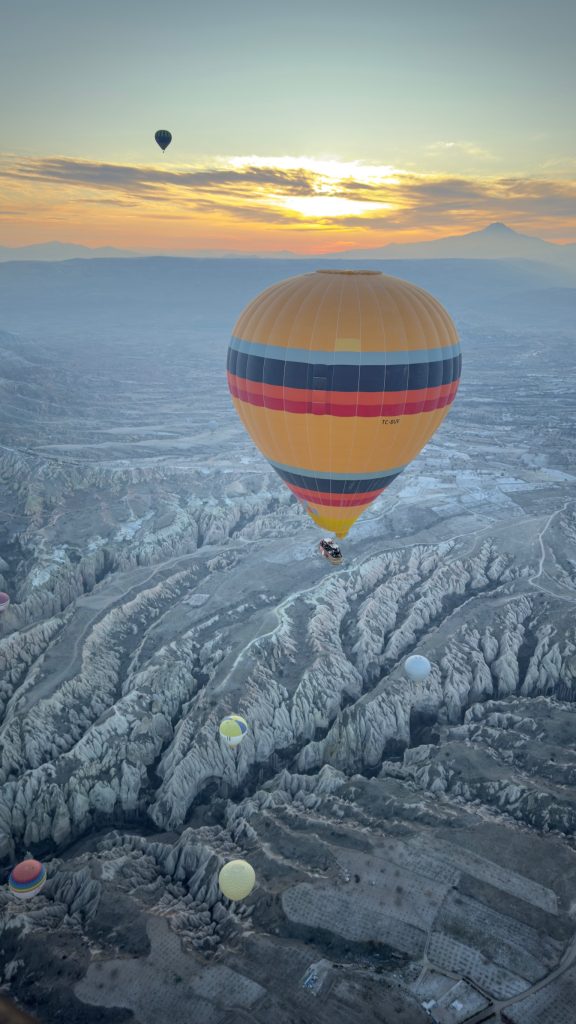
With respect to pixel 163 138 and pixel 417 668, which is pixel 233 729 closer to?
pixel 417 668

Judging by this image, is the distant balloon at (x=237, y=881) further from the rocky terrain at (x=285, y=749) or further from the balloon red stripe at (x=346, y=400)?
the balloon red stripe at (x=346, y=400)

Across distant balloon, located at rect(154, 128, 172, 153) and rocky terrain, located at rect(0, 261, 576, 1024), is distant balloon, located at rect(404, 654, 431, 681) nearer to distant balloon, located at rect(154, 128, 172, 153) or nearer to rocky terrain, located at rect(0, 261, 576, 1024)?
rocky terrain, located at rect(0, 261, 576, 1024)

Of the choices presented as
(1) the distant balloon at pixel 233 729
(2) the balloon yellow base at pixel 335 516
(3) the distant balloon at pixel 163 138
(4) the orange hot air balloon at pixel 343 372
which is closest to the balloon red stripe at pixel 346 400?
(4) the orange hot air balloon at pixel 343 372

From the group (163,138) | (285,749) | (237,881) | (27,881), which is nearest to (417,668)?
(285,749)

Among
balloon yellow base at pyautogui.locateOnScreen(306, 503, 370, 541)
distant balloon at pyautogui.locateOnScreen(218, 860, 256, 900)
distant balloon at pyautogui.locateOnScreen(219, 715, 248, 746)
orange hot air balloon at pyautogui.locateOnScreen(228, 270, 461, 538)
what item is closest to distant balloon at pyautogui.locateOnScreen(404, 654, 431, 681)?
distant balloon at pyautogui.locateOnScreen(219, 715, 248, 746)

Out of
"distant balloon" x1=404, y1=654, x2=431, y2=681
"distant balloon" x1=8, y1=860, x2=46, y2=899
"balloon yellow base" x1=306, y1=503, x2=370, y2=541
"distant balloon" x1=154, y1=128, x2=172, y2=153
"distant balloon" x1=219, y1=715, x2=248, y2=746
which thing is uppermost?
"distant balloon" x1=154, y1=128, x2=172, y2=153

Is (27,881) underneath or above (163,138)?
underneath

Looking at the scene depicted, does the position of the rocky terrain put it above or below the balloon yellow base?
below
